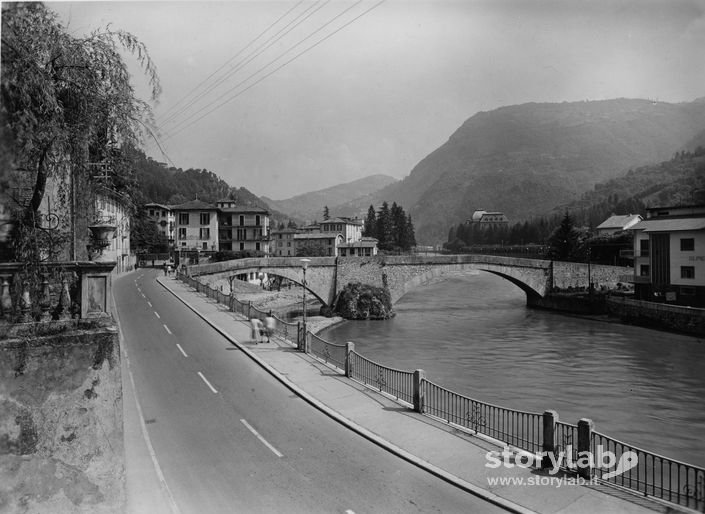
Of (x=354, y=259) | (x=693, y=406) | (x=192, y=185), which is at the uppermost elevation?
(x=192, y=185)

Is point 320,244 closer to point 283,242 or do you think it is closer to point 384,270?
point 283,242

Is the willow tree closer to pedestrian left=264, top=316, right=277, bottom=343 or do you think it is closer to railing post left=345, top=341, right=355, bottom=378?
railing post left=345, top=341, right=355, bottom=378

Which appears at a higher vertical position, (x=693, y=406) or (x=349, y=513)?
(x=349, y=513)

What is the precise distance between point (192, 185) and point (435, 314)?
107m

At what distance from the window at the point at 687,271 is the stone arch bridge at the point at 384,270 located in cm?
2069

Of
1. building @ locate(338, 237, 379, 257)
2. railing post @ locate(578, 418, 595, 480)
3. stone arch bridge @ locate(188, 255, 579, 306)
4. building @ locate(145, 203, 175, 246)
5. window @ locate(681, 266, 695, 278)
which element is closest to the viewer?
railing post @ locate(578, 418, 595, 480)

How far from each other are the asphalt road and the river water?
12657mm

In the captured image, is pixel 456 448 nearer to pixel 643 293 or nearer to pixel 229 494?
pixel 229 494

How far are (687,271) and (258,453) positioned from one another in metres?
50.9

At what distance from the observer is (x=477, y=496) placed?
9438 mm

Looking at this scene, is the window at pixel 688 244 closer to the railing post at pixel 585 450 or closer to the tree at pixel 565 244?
the tree at pixel 565 244

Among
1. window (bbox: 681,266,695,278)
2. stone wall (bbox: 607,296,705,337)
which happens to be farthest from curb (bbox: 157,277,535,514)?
window (bbox: 681,266,695,278)

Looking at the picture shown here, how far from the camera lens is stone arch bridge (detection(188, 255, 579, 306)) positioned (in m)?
50.8

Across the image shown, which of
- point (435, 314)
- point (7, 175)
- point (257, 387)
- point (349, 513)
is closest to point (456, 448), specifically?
point (349, 513)
